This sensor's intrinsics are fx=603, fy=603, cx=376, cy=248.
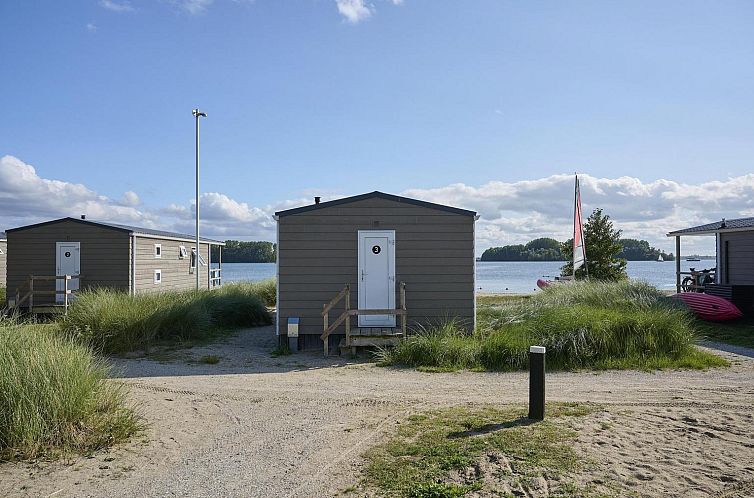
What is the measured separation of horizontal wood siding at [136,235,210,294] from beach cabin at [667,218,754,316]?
17.1 m

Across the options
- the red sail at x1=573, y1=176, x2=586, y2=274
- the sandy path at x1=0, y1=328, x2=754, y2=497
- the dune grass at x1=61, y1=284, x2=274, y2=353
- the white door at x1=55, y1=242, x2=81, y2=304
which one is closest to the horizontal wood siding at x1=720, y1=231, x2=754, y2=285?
the red sail at x1=573, y1=176, x2=586, y2=274

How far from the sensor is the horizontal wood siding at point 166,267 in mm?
18797

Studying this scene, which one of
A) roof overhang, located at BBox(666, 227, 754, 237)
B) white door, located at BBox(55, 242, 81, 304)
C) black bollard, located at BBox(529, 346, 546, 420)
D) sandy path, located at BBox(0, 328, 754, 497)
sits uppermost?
roof overhang, located at BBox(666, 227, 754, 237)

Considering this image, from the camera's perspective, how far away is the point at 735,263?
725 inches

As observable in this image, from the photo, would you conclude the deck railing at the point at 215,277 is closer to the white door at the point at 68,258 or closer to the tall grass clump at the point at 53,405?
the white door at the point at 68,258

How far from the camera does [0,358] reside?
19.5ft

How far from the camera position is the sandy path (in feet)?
15.9

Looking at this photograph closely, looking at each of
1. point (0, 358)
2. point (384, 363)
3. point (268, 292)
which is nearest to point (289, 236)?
point (384, 363)

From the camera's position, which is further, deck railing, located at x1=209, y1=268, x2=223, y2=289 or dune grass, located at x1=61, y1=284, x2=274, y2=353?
deck railing, located at x1=209, y1=268, x2=223, y2=289

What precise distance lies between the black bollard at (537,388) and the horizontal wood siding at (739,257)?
14.3m

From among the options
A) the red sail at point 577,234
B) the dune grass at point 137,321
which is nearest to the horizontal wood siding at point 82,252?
the dune grass at point 137,321

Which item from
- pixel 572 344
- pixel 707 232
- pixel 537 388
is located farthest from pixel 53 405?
pixel 707 232

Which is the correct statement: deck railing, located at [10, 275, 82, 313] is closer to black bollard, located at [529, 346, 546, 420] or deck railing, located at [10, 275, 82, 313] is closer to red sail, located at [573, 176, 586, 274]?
black bollard, located at [529, 346, 546, 420]

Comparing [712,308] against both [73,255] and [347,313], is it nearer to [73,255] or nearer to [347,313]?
[347,313]
